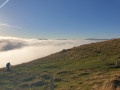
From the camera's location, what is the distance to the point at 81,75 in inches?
902

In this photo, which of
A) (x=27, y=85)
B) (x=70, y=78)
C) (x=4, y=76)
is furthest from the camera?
(x=4, y=76)

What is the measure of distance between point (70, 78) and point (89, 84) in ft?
16.4

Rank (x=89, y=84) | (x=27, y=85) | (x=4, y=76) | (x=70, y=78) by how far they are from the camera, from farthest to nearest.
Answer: (x=4, y=76) → (x=70, y=78) → (x=27, y=85) → (x=89, y=84)

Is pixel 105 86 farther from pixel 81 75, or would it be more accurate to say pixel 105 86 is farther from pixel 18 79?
pixel 18 79

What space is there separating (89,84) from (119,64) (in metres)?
11.6

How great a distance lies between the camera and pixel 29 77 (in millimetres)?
23797

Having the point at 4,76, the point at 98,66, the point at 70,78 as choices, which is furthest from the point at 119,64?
the point at 4,76

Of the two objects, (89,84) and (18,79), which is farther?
(18,79)

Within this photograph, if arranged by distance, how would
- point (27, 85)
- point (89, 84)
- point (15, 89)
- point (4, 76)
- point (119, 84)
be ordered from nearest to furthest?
point (119, 84) < point (89, 84) < point (15, 89) < point (27, 85) < point (4, 76)

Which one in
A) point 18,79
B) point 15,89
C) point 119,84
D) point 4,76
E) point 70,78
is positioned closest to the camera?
point 119,84

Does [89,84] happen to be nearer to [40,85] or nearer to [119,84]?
[119,84]

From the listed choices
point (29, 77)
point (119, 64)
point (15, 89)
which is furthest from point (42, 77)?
point (119, 64)

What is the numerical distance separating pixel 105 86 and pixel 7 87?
41.6 ft

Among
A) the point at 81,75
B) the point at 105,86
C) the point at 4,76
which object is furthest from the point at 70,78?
the point at 4,76
